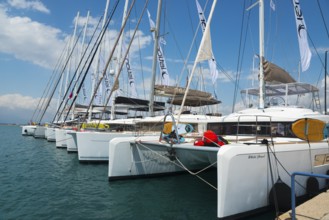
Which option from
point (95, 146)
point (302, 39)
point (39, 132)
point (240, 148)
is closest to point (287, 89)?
point (302, 39)

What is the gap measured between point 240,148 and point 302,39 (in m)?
7.88

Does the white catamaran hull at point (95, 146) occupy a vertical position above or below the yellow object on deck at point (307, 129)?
below

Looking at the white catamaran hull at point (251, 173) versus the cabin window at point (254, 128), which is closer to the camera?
the white catamaran hull at point (251, 173)

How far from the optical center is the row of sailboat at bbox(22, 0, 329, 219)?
5180mm

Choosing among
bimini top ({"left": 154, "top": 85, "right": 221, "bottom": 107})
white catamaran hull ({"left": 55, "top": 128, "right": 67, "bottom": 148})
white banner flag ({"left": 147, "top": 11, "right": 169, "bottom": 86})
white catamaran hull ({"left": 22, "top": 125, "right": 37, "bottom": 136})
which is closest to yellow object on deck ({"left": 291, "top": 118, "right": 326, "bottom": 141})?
bimini top ({"left": 154, "top": 85, "right": 221, "bottom": 107})

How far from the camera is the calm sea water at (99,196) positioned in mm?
5843

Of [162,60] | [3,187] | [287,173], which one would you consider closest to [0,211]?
[3,187]

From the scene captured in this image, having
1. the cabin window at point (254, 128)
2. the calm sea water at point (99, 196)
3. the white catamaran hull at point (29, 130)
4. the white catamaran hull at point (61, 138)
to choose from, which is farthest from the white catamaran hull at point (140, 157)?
the white catamaran hull at point (29, 130)

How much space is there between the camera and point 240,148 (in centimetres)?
518

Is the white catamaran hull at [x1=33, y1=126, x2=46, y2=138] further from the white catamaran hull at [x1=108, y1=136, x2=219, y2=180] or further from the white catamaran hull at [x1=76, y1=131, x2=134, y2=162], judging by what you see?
the white catamaran hull at [x1=108, y1=136, x2=219, y2=180]

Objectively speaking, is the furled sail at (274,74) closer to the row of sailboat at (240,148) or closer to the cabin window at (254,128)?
the row of sailboat at (240,148)

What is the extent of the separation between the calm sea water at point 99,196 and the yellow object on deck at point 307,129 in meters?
2.35

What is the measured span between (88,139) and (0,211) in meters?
5.93

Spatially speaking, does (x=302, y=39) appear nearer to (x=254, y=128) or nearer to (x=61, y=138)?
(x=254, y=128)
